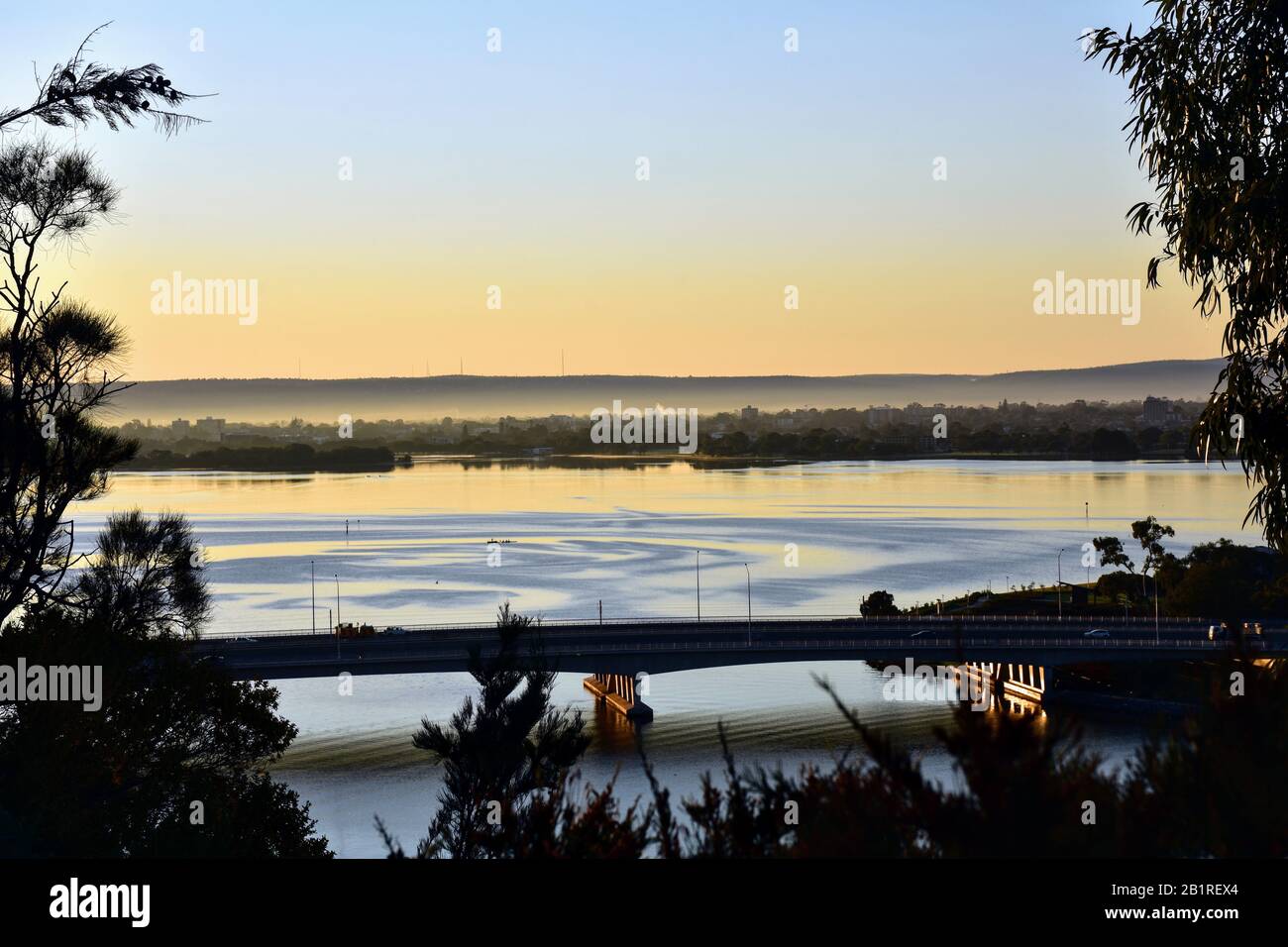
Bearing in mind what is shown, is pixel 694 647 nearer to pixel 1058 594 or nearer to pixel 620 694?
pixel 620 694

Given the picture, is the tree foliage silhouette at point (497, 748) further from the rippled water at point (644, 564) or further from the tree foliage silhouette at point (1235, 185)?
the tree foliage silhouette at point (1235, 185)

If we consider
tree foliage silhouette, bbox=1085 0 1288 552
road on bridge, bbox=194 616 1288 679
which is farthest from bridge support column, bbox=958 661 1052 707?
tree foliage silhouette, bbox=1085 0 1288 552

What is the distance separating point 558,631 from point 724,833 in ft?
124

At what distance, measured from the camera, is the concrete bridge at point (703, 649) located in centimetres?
3838

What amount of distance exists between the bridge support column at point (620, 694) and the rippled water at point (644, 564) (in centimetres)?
54

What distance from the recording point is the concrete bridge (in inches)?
1511

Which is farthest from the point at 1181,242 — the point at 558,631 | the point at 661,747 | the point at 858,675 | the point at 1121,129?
the point at 858,675

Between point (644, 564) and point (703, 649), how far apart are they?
1494 inches

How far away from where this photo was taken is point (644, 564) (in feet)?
256

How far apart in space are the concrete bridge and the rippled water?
5.84 ft

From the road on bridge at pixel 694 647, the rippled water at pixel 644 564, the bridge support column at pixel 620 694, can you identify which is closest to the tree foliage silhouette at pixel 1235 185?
the rippled water at pixel 644 564

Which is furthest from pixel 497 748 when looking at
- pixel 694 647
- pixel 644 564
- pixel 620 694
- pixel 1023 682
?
pixel 644 564
